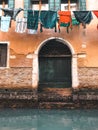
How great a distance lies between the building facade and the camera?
13.3m

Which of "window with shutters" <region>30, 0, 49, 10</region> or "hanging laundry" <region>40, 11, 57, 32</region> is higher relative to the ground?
"window with shutters" <region>30, 0, 49, 10</region>

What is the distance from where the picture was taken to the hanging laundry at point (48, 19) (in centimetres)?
1295

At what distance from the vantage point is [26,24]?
13.1 metres

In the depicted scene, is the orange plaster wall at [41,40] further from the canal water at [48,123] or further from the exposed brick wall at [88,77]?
the canal water at [48,123]

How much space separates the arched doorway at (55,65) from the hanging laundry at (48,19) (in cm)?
116

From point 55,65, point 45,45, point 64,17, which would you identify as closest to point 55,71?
point 55,65

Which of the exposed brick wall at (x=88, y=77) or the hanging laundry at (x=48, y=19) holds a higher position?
the hanging laundry at (x=48, y=19)

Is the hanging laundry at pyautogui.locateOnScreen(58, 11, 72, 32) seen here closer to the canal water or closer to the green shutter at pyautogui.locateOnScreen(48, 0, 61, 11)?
the green shutter at pyautogui.locateOnScreen(48, 0, 61, 11)

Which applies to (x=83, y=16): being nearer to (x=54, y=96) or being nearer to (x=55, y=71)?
(x=55, y=71)

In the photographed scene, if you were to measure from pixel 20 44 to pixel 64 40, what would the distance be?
85.2 inches


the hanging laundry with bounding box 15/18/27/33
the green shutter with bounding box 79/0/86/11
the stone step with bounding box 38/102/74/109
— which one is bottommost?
the stone step with bounding box 38/102/74/109

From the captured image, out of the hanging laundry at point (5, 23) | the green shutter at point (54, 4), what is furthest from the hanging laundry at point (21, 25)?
the green shutter at point (54, 4)

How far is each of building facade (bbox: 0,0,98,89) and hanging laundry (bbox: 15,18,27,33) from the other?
0.48 metres

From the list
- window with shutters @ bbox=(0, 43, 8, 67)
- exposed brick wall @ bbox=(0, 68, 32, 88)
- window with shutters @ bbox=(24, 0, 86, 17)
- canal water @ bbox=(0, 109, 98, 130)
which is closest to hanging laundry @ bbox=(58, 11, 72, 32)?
window with shutters @ bbox=(24, 0, 86, 17)
